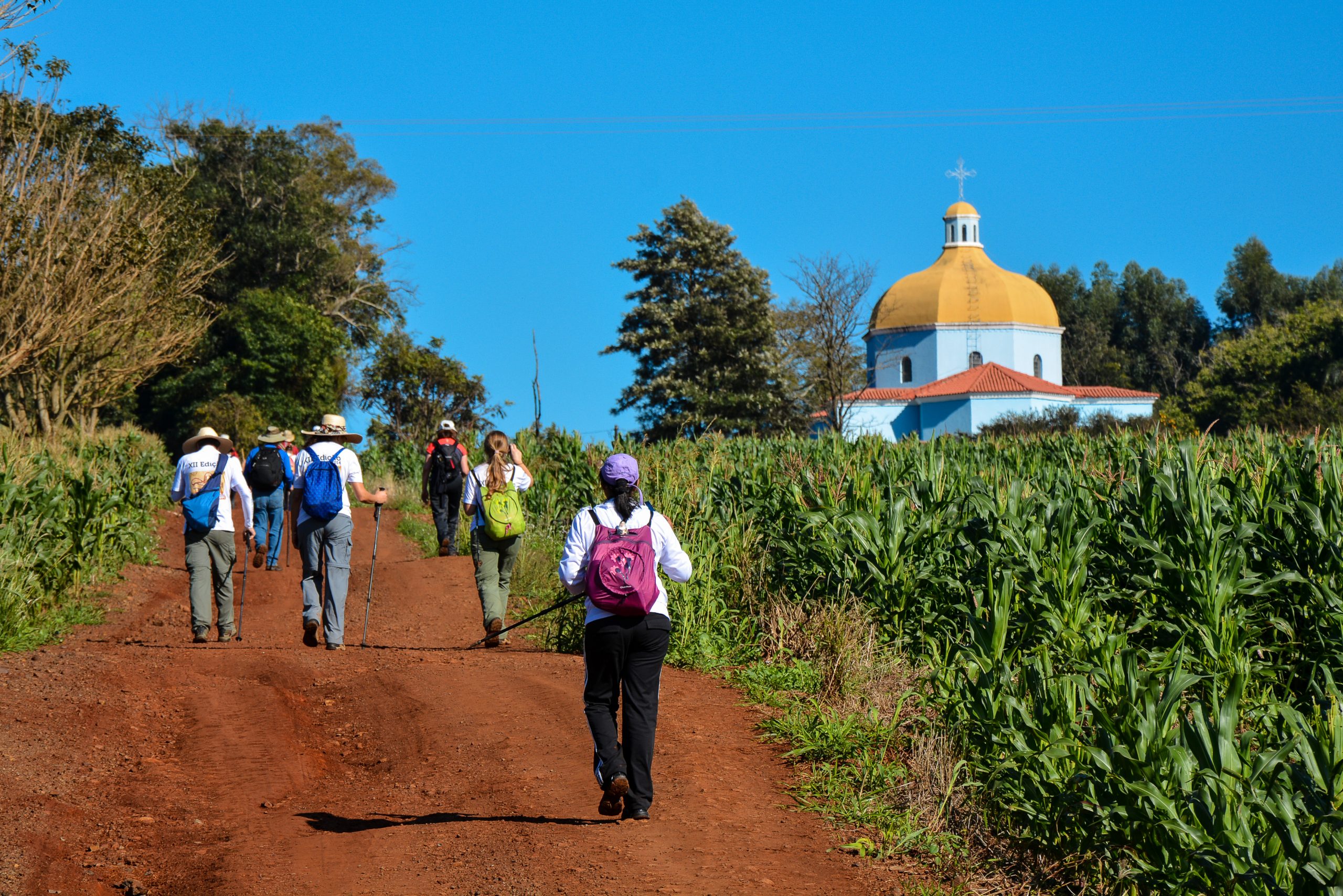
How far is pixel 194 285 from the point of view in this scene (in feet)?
108

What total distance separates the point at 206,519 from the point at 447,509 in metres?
6.98

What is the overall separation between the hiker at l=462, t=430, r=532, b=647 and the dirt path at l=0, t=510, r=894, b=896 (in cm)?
56

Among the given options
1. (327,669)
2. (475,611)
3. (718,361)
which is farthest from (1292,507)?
(718,361)

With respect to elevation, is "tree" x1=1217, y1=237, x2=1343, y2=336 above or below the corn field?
above

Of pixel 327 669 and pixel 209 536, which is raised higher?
pixel 209 536

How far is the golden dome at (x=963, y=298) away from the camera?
6031cm

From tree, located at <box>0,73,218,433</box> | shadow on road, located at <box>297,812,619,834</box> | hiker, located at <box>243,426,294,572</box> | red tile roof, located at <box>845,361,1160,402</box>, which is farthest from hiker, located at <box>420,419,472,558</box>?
red tile roof, located at <box>845,361,1160,402</box>

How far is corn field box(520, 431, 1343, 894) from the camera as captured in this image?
497 centimetres

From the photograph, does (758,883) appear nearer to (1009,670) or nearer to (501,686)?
(1009,670)

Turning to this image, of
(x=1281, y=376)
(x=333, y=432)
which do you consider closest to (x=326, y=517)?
(x=333, y=432)

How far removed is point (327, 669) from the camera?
998 cm

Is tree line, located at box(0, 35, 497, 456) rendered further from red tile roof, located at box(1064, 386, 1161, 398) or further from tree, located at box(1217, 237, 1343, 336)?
tree, located at box(1217, 237, 1343, 336)

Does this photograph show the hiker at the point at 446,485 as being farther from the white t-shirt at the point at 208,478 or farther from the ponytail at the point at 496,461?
the ponytail at the point at 496,461

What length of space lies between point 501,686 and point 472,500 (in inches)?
88.5
